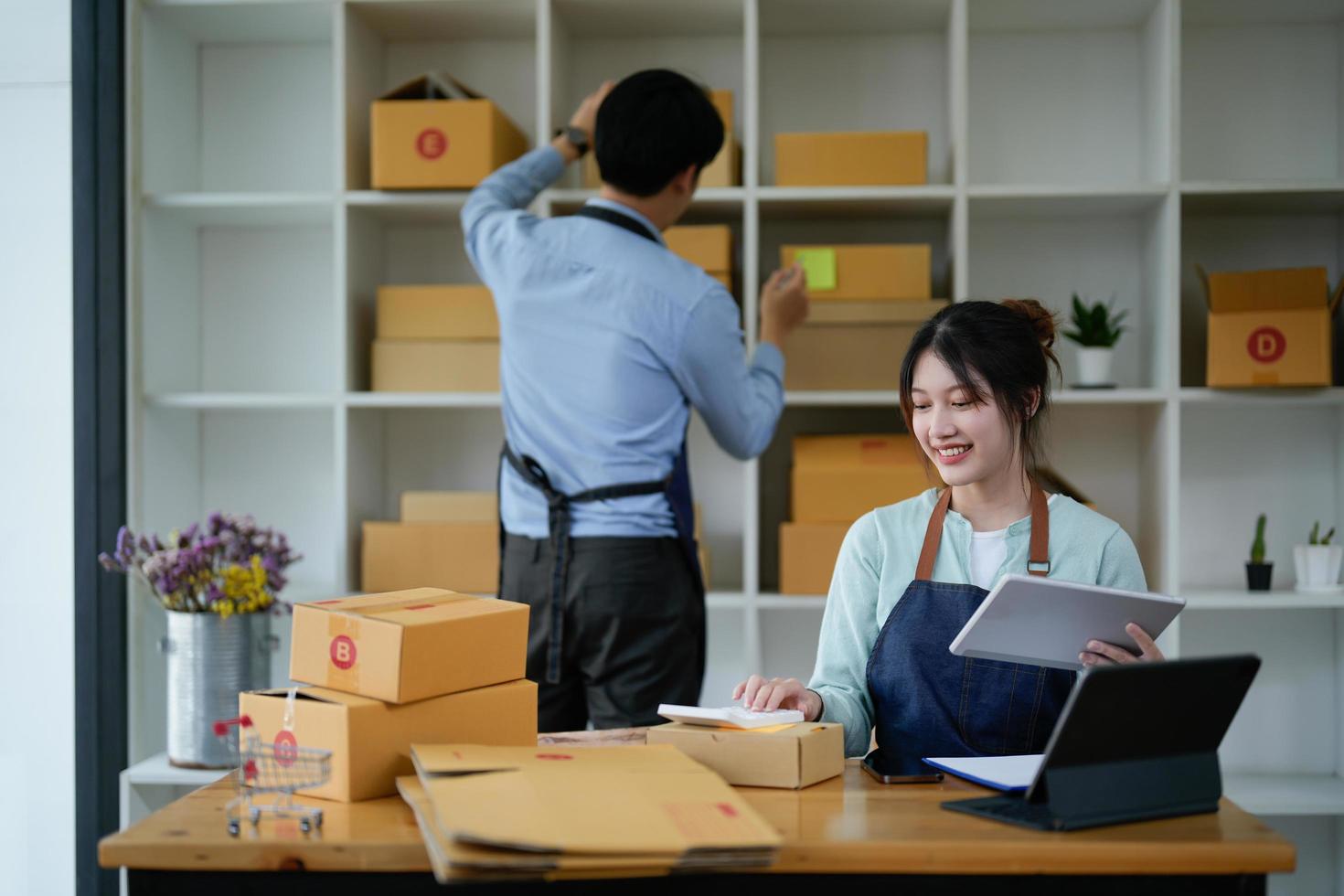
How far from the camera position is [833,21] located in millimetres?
3008

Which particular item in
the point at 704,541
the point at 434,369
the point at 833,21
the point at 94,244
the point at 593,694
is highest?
the point at 833,21

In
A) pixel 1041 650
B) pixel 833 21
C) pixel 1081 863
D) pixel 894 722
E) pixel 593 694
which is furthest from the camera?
pixel 833 21

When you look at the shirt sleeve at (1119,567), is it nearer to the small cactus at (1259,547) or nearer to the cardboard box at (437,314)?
the small cactus at (1259,547)

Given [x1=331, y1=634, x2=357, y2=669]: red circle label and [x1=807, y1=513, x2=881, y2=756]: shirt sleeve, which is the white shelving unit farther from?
[x1=331, y1=634, x2=357, y2=669]: red circle label

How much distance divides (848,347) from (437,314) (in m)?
0.97

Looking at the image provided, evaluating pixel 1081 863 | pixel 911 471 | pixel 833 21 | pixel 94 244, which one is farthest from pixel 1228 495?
pixel 94 244

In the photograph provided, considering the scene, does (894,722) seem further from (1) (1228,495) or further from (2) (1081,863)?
(1) (1228,495)

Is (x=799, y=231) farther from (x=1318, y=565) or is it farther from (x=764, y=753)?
(x=764, y=753)

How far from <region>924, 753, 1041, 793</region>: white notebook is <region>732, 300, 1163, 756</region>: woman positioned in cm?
20

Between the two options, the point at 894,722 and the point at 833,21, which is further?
the point at 833,21

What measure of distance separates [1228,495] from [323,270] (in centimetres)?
240

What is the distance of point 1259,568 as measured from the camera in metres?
2.80

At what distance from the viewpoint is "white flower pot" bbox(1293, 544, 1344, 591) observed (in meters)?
2.77

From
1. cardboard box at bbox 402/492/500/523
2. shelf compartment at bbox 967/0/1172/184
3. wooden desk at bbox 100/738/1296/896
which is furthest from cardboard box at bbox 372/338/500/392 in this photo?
wooden desk at bbox 100/738/1296/896
